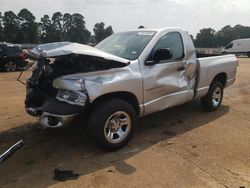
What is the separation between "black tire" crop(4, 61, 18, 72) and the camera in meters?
17.4

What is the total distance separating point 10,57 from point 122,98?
13.7 meters

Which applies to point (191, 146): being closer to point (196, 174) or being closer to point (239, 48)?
point (196, 174)

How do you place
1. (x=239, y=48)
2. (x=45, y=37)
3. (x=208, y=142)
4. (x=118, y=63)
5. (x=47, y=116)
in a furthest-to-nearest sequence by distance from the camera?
(x=45, y=37)
(x=239, y=48)
(x=208, y=142)
(x=118, y=63)
(x=47, y=116)

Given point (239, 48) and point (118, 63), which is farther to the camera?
point (239, 48)

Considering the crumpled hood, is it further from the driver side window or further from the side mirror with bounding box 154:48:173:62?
the driver side window

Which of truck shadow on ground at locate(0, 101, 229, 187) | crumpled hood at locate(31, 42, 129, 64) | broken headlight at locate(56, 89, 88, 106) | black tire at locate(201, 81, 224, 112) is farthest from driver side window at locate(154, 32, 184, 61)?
broken headlight at locate(56, 89, 88, 106)

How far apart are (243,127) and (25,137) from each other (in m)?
4.07

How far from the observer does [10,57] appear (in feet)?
57.0

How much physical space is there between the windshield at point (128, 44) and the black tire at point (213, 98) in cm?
220

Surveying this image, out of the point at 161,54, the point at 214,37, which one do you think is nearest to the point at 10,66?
the point at 161,54

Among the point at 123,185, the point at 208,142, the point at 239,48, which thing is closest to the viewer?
the point at 123,185

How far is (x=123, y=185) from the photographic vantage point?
4035mm

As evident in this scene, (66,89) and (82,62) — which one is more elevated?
(82,62)

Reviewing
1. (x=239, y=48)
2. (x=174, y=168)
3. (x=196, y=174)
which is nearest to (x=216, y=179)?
(x=196, y=174)
